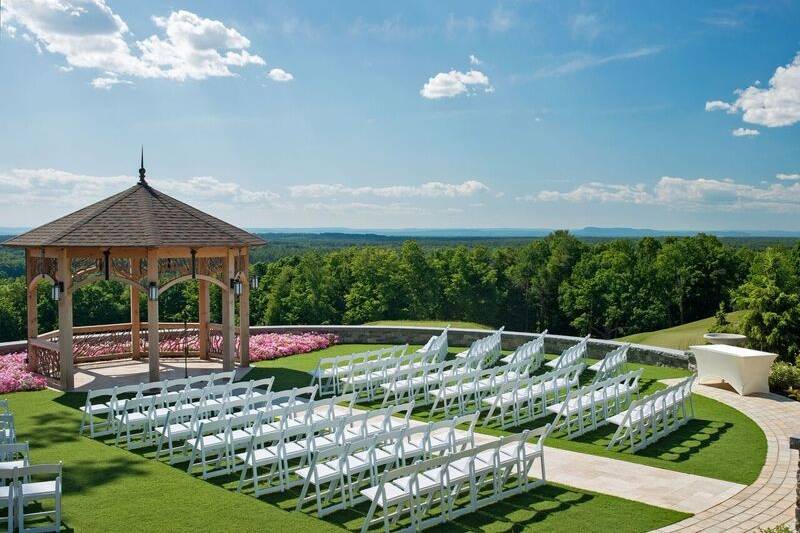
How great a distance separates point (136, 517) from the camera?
7.51m

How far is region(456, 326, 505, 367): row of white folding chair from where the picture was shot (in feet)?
49.6

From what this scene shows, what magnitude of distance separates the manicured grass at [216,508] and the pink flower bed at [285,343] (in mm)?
8649

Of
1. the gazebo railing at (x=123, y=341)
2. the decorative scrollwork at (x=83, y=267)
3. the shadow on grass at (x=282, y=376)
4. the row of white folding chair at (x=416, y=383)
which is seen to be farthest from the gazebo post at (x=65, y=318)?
the row of white folding chair at (x=416, y=383)

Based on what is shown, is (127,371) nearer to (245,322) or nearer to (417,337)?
(245,322)

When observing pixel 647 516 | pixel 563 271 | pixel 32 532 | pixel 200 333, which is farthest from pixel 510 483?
pixel 563 271

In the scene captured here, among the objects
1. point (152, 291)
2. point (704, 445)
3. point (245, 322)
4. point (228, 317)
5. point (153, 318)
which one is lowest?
point (704, 445)

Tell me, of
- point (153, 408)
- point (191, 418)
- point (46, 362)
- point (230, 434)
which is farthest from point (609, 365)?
point (46, 362)

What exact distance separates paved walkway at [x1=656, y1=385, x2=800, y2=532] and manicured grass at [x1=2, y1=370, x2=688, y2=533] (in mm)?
362

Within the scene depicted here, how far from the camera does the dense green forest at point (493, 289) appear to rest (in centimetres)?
5328

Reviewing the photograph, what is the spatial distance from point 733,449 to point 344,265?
52.3 metres

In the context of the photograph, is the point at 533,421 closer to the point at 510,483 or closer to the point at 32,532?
the point at 510,483

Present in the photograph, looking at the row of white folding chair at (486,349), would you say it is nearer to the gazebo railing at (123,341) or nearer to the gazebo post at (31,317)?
the gazebo railing at (123,341)

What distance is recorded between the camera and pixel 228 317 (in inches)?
655

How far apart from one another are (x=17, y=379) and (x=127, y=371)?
2.49 meters
